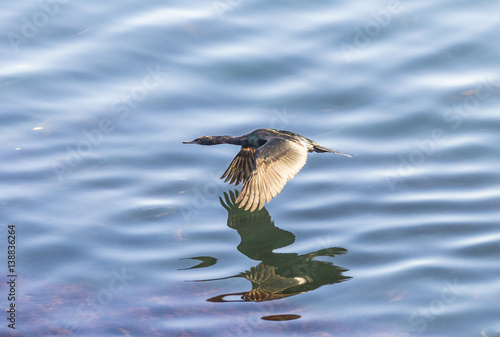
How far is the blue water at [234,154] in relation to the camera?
24.5 ft

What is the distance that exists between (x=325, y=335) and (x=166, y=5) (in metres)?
7.60

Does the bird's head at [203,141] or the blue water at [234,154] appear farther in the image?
the bird's head at [203,141]

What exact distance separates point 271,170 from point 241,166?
1.07m

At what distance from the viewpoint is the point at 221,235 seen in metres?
8.64

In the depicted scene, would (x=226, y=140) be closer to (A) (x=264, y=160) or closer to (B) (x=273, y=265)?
(A) (x=264, y=160)

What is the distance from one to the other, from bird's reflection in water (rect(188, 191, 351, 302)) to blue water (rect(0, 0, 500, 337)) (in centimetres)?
2

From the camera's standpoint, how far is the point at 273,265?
318 inches

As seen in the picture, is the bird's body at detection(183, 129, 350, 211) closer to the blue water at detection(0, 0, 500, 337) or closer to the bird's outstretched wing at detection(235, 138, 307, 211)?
the bird's outstretched wing at detection(235, 138, 307, 211)

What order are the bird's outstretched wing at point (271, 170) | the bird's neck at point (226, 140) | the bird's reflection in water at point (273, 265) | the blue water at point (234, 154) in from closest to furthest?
the blue water at point (234, 154)
the bird's reflection in water at point (273, 265)
the bird's outstretched wing at point (271, 170)
the bird's neck at point (226, 140)

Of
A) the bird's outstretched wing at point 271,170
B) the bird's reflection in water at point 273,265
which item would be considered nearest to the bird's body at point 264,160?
the bird's outstretched wing at point 271,170

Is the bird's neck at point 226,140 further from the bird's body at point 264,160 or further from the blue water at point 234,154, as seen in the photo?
the blue water at point 234,154

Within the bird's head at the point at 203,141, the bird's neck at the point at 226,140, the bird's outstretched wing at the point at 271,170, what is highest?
the bird's head at the point at 203,141

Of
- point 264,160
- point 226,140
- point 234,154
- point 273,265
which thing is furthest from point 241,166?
point 273,265

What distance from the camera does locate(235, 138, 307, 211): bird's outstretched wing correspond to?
8367 mm
